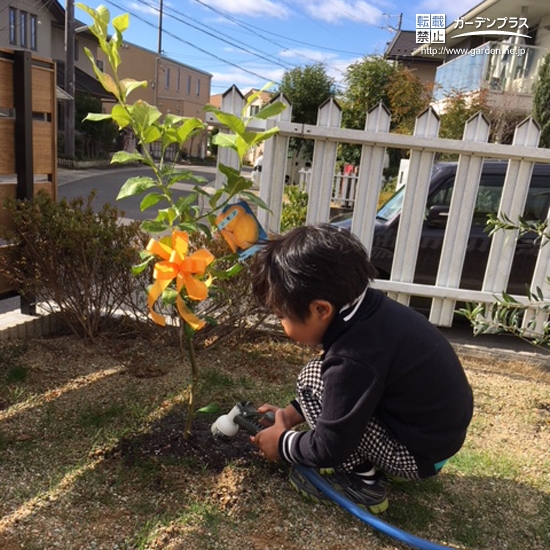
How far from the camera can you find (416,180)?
11.1 ft

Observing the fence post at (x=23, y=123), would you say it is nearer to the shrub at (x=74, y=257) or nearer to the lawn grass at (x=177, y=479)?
the shrub at (x=74, y=257)

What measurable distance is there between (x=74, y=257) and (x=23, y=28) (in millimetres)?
25227

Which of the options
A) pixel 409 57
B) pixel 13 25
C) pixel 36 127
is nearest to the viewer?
pixel 36 127

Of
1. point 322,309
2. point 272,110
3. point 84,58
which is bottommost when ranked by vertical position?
point 322,309

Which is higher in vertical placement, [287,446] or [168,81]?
[168,81]

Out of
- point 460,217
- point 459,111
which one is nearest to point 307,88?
point 459,111

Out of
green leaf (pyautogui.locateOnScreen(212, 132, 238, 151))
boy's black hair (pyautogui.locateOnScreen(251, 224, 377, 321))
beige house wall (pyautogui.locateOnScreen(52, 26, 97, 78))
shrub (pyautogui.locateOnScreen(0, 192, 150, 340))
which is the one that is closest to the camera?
boy's black hair (pyautogui.locateOnScreen(251, 224, 377, 321))

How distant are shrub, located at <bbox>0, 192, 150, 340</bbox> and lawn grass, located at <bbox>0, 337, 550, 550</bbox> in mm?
347

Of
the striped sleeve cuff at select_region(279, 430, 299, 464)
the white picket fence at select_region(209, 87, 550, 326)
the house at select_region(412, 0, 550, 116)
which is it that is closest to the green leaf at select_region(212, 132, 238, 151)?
the striped sleeve cuff at select_region(279, 430, 299, 464)

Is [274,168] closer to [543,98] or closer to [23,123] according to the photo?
[23,123]

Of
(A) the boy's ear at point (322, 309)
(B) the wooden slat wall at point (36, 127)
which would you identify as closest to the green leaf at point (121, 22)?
(A) the boy's ear at point (322, 309)

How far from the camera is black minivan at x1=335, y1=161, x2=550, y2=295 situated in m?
4.12

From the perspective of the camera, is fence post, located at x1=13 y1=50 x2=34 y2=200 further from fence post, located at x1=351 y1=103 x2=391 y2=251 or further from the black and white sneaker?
the black and white sneaker

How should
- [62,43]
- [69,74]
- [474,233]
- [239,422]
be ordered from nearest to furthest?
[239,422]
[474,233]
[69,74]
[62,43]
